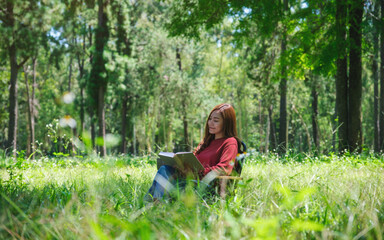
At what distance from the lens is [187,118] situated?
25094mm

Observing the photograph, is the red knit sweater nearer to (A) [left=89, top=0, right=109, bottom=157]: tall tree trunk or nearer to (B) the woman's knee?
(B) the woman's knee

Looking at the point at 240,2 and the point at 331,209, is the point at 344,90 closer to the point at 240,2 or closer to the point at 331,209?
the point at 240,2

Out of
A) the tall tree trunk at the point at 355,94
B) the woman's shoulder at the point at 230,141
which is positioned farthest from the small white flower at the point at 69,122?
the tall tree trunk at the point at 355,94

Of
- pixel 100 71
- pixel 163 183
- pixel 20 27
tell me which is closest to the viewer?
pixel 163 183

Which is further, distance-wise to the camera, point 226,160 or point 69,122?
point 69,122

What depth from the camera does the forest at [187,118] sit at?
2.12 metres

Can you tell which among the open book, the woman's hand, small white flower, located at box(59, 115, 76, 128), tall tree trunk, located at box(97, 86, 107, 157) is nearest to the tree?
tall tree trunk, located at box(97, 86, 107, 157)

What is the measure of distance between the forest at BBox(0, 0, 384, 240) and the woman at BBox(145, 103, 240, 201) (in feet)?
0.57

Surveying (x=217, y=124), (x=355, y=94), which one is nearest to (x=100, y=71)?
(x=355, y=94)

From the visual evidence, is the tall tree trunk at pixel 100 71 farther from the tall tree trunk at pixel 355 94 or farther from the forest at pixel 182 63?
the tall tree trunk at pixel 355 94

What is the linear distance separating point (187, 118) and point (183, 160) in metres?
21.8

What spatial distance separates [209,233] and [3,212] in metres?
1.59

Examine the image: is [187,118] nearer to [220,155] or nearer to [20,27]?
[20,27]

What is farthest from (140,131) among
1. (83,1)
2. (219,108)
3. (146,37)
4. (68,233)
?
(68,233)
